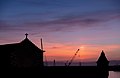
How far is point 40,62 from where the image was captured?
5516 centimetres

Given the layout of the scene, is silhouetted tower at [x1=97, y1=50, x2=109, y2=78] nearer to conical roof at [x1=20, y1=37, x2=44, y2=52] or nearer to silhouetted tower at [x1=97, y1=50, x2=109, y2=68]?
silhouetted tower at [x1=97, y1=50, x2=109, y2=68]

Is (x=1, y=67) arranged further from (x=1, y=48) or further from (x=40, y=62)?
(x=40, y=62)

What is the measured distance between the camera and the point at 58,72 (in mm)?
43406

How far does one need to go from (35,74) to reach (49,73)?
2413 mm

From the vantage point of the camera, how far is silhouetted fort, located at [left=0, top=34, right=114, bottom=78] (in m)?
42.3

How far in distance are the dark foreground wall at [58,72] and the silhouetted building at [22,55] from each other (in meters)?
8.41

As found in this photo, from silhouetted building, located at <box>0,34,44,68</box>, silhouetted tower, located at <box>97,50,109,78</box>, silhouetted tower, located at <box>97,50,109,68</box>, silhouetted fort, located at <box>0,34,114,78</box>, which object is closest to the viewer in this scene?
silhouetted fort, located at <box>0,34,114,78</box>

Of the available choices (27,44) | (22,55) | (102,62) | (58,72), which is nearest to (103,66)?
(102,62)

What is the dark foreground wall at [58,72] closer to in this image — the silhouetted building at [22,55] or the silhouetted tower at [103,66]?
the silhouetted tower at [103,66]

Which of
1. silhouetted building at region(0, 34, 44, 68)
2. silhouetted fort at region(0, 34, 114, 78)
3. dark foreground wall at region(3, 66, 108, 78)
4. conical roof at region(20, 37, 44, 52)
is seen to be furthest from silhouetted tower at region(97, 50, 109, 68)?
conical roof at region(20, 37, 44, 52)

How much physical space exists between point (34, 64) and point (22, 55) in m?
3.38

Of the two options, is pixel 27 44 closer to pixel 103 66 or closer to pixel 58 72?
pixel 58 72

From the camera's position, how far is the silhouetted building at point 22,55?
163 ft

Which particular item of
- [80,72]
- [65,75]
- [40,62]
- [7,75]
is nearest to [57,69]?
[65,75]
